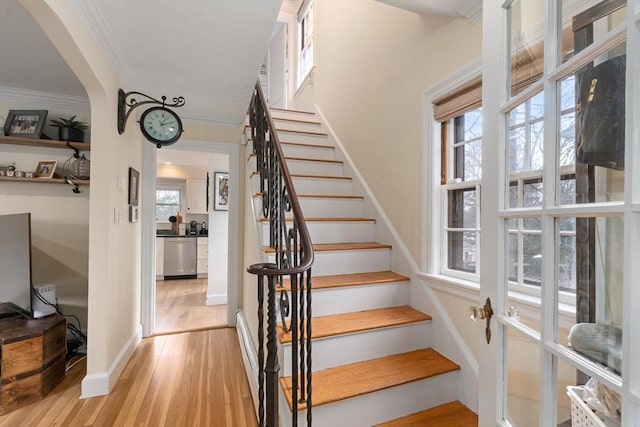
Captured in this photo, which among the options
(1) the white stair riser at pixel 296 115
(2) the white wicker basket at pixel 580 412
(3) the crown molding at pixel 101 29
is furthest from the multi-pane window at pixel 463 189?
(1) the white stair riser at pixel 296 115

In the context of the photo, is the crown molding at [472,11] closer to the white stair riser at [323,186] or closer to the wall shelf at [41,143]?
the white stair riser at [323,186]

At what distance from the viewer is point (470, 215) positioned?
1861 millimetres

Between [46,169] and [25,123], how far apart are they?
0.45m

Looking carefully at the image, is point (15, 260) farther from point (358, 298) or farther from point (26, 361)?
point (358, 298)

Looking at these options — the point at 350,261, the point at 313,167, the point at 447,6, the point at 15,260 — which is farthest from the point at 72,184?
the point at 447,6

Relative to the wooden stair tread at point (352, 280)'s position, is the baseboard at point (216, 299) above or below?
below

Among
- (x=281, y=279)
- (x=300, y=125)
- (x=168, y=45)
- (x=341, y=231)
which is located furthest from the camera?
(x=300, y=125)

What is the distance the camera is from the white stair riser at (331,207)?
2760 mm

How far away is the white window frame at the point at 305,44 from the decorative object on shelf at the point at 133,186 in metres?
2.94

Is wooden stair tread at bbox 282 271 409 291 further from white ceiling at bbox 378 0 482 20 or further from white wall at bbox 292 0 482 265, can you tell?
white ceiling at bbox 378 0 482 20

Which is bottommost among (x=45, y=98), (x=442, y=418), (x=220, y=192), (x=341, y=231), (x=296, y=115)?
(x=442, y=418)

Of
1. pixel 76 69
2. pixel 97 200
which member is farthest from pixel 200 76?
pixel 97 200

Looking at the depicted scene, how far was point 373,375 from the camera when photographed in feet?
5.47

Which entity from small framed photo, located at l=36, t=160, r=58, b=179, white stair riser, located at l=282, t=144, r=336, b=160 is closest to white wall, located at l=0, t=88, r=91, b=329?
small framed photo, located at l=36, t=160, r=58, b=179
